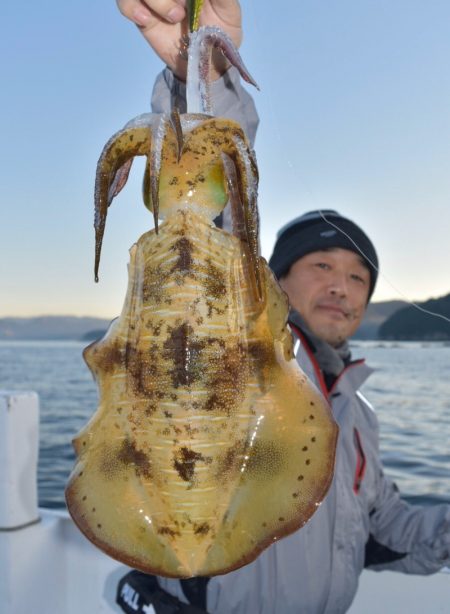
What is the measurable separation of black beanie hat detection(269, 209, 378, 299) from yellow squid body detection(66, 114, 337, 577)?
266 cm

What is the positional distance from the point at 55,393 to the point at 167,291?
42.7 meters

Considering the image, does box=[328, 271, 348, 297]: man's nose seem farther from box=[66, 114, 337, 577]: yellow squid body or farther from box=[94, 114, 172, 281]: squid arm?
box=[94, 114, 172, 281]: squid arm

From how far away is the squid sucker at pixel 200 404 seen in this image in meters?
1.42

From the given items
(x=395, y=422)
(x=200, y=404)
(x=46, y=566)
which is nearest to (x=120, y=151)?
(x=200, y=404)

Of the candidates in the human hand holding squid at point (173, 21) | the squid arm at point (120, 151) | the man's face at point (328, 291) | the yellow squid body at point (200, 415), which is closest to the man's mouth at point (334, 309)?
the man's face at point (328, 291)

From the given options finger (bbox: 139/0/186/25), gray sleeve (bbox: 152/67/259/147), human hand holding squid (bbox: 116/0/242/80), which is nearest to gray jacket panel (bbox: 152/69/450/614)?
gray sleeve (bbox: 152/67/259/147)

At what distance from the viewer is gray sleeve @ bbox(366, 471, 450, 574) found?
158 inches

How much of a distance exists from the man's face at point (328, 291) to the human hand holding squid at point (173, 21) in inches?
99.5

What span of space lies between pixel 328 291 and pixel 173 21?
285cm

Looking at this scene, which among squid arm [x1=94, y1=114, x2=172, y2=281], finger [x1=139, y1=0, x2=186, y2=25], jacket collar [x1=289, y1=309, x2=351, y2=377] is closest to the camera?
squid arm [x1=94, y1=114, x2=172, y2=281]

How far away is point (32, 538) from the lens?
4.95 m

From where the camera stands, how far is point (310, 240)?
173 inches

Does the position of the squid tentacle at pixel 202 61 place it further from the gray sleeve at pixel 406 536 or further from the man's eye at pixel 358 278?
the gray sleeve at pixel 406 536

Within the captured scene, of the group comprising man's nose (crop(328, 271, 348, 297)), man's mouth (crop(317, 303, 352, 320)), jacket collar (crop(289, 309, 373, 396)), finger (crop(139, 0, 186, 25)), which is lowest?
jacket collar (crop(289, 309, 373, 396))
